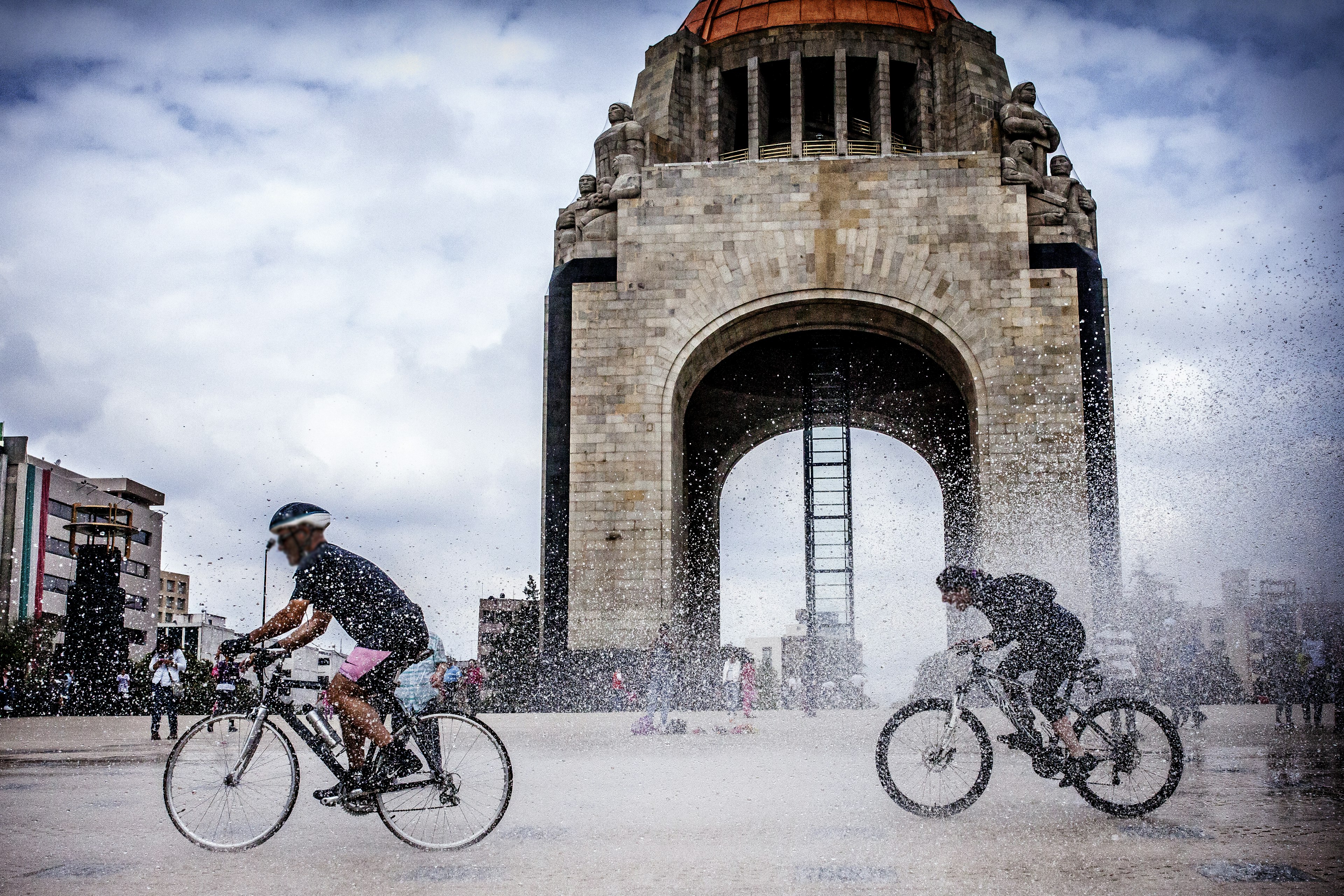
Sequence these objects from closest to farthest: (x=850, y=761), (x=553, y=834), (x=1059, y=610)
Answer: (x=553, y=834), (x=1059, y=610), (x=850, y=761)

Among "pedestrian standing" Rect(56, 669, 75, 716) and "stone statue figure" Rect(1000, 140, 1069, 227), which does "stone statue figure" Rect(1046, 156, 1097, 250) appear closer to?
"stone statue figure" Rect(1000, 140, 1069, 227)

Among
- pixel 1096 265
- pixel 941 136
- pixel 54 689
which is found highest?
pixel 941 136

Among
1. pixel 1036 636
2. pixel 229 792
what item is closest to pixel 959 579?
pixel 1036 636

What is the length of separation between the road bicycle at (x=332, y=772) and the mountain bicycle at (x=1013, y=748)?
2.00m

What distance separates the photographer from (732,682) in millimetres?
19531

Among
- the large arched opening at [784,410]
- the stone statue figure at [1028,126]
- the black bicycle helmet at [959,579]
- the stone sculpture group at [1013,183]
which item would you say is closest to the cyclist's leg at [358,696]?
the black bicycle helmet at [959,579]

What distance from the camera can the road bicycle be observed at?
525cm

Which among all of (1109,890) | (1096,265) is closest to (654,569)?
(1096,265)

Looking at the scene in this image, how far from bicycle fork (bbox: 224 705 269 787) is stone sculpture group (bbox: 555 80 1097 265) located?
16994 millimetres

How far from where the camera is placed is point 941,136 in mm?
24719

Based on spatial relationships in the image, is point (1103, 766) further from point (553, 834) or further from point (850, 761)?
point (850, 761)

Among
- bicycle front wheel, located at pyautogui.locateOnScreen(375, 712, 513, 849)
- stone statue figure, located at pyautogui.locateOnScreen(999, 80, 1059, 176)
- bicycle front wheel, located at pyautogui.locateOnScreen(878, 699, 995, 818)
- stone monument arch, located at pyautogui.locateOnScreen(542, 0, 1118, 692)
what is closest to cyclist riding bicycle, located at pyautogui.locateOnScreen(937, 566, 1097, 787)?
bicycle front wheel, located at pyautogui.locateOnScreen(878, 699, 995, 818)

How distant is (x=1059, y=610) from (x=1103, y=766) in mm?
804

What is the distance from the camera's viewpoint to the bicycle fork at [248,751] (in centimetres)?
528
